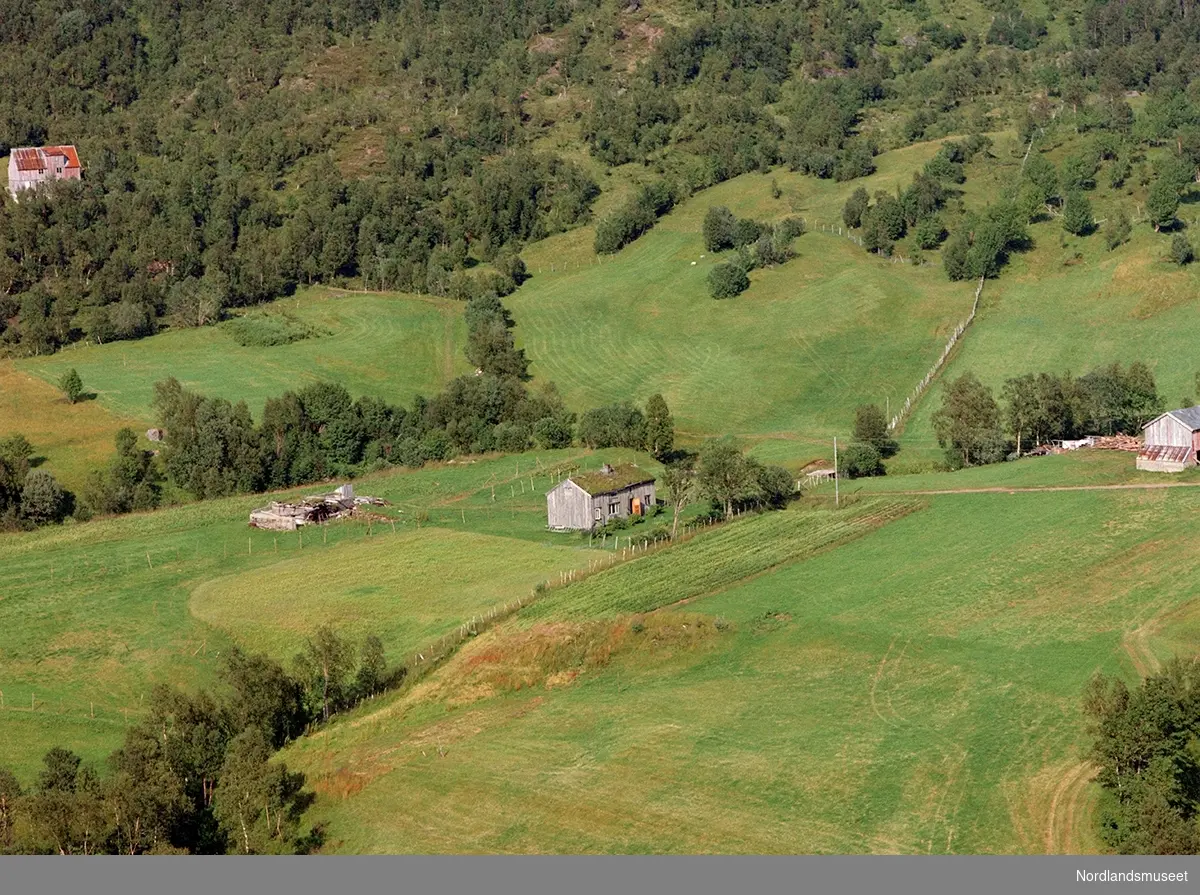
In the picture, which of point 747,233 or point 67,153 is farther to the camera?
point 67,153

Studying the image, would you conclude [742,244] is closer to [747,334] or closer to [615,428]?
[747,334]

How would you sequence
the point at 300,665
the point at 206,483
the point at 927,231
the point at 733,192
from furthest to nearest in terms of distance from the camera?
the point at 733,192, the point at 927,231, the point at 206,483, the point at 300,665

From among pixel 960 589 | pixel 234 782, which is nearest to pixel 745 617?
pixel 960 589

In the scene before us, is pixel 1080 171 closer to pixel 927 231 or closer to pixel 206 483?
pixel 927 231

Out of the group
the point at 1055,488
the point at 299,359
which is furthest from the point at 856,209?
the point at 1055,488

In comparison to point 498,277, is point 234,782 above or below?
below

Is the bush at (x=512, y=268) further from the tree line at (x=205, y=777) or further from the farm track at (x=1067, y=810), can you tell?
the farm track at (x=1067, y=810)
